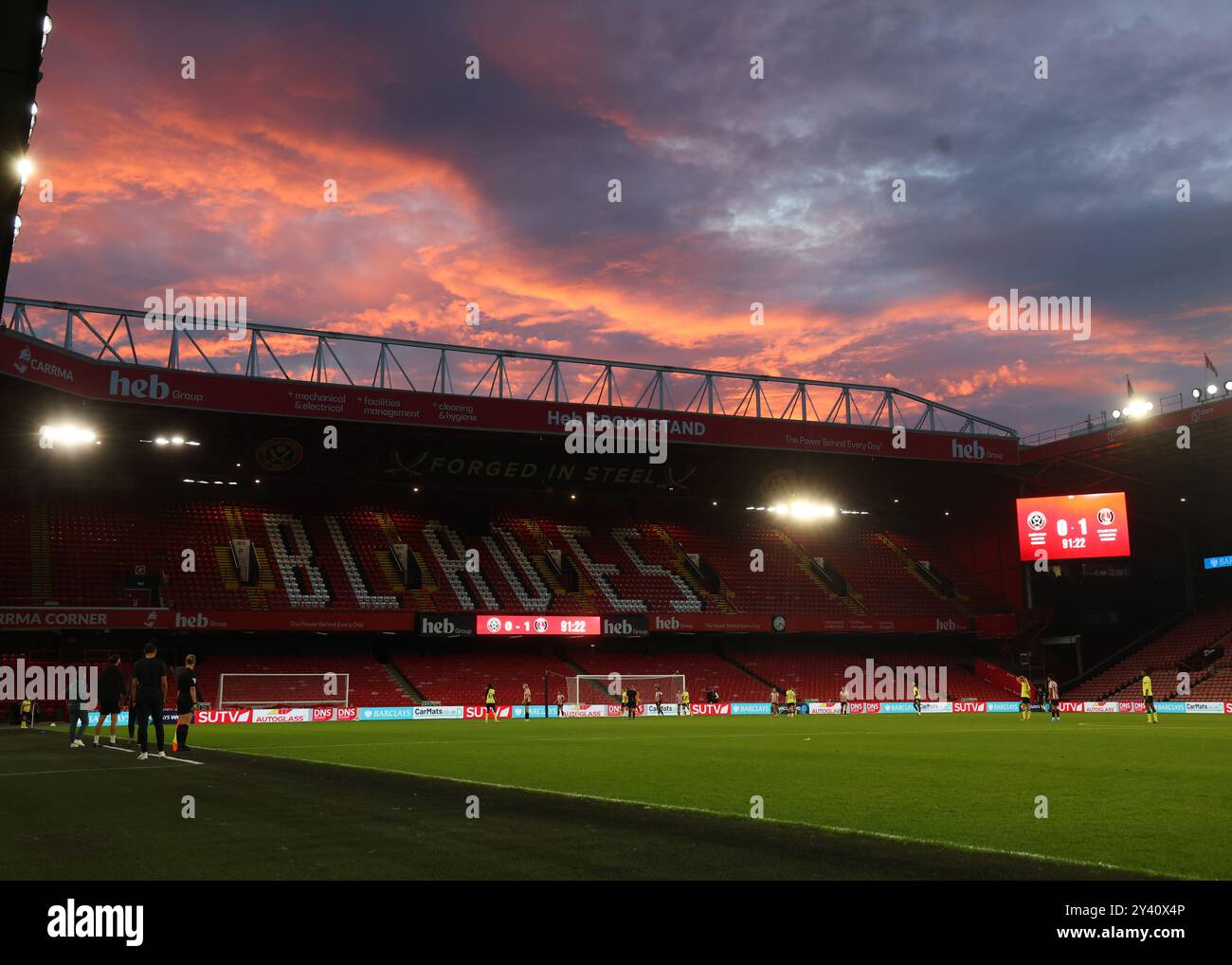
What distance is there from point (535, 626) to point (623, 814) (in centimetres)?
4355

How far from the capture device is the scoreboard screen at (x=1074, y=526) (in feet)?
189

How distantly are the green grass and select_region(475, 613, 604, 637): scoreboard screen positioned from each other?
21430 mm

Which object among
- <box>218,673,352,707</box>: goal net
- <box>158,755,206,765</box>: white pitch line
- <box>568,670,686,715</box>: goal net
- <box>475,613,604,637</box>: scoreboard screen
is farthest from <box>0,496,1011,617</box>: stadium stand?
<box>158,755,206,765</box>: white pitch line

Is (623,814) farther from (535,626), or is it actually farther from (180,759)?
(535,626)

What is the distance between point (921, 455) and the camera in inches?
2419

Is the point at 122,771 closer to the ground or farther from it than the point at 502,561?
closer to the ground

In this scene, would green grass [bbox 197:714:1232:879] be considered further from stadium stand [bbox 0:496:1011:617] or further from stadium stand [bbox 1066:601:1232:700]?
stadium stand [bbox 1066:601:1232:700]

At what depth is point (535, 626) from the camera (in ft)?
179

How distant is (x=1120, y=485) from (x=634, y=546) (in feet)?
97.6

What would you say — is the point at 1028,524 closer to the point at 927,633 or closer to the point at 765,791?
the point at 927,633

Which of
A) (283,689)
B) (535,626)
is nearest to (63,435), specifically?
(283,689)
